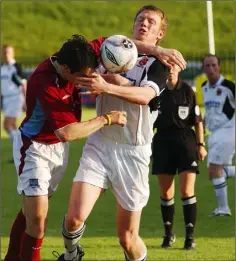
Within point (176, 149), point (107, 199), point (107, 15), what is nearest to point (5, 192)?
point (107, 199)

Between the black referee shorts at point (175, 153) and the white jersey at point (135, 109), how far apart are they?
7.18 feet

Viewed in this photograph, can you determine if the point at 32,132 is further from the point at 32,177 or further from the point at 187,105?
the point at 187,105

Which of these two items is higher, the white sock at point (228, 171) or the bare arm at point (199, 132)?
the bare arm at point (199, 132)

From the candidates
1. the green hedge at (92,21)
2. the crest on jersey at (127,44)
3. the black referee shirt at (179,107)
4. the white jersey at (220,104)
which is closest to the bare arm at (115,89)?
the crest on jersey at (127,44)

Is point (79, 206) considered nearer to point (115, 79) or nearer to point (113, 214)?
point (115, 79)

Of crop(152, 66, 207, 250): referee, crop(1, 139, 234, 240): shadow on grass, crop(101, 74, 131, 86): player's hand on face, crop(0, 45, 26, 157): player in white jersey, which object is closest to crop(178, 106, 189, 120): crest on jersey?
crop(152, 66, 207, 250): referee

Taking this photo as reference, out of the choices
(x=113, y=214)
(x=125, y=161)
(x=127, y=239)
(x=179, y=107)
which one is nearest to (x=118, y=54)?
(x=125, y=161)

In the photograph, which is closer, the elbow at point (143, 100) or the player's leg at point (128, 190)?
the elbow at point (143, 100)

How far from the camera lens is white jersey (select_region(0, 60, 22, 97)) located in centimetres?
1850

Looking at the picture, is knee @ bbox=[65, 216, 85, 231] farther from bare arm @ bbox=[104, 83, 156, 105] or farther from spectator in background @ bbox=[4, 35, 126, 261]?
bare arm @ bbox=[104, 83, 156, 105]

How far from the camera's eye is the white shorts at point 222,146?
11602 millimetres

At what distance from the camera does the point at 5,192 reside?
13750 millimetres

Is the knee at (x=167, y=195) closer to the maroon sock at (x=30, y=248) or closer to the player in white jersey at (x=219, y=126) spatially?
the player in white jersey at (x=219, y=126)

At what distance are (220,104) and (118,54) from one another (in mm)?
4674
